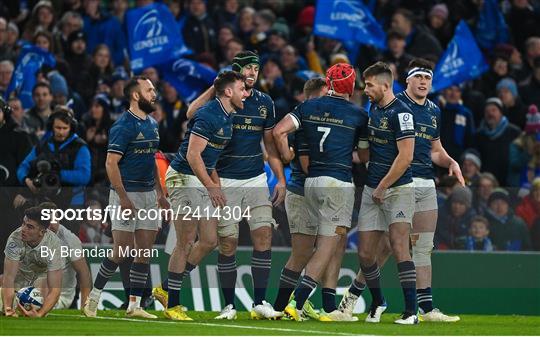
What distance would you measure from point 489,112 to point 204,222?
23.7 ft

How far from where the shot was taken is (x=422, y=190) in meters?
15.2

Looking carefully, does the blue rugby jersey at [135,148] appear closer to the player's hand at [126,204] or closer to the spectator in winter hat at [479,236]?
the player's hand at [126,204]

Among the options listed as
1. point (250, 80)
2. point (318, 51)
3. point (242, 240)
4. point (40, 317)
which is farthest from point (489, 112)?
point (40, 317)

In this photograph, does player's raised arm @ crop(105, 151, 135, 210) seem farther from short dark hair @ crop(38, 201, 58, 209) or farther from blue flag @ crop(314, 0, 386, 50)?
blue flag @ crop(314, 0, 386, 50)

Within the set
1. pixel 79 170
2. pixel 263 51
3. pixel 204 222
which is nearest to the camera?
pixel 204 222

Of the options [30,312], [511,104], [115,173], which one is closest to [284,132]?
[115,173]

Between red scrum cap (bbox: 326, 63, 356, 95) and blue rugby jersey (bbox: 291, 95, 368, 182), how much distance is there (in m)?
0.10

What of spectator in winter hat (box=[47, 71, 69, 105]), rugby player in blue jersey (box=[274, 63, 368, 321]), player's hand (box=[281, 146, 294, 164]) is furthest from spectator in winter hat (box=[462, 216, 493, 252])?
spectator in winter hat (box=[47, 71, 69, 105])

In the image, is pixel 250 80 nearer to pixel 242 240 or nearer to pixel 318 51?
pixel 242 240

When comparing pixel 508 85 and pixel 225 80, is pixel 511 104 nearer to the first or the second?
pixel 508 85

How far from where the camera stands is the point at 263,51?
2227 cm

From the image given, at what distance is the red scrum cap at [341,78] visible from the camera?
48.3 ft

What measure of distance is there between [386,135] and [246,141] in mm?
1415

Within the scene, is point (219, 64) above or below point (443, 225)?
above
